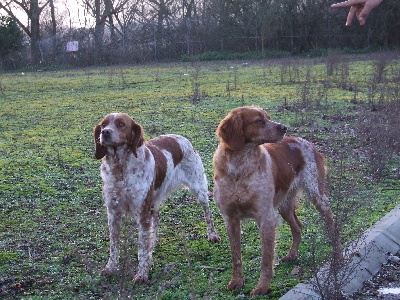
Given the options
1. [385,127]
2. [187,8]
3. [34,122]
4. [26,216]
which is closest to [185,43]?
[187,8]

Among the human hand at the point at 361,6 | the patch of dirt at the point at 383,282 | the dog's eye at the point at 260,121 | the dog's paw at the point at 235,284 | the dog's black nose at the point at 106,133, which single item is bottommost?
the patch of dirt at the point at 383,282

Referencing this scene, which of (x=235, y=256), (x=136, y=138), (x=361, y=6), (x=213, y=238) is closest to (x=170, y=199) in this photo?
(x=213, y=238)

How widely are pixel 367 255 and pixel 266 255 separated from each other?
0.96 meters

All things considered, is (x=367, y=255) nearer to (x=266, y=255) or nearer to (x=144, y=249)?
(x=266, y=255)

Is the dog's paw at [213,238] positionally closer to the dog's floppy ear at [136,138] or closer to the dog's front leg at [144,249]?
the dog's front leg at [144,249]

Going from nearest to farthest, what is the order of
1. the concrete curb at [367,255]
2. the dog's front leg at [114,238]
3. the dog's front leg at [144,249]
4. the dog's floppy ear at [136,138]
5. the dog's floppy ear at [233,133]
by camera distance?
1. the concrete curb at [367,255]
2. the dog's floppy ear at [233,133]
3. the dog's front leg at [144,249]
4. the dog's front leg at [114,238]
5. the dog's floppy ear at [136,138]

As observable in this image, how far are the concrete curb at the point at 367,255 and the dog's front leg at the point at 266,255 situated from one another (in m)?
0.26

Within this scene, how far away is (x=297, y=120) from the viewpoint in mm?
12141

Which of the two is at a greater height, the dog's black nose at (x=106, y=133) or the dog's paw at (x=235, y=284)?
the dog's black nose at (x=106, y=133)

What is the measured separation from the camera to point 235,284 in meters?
4.69

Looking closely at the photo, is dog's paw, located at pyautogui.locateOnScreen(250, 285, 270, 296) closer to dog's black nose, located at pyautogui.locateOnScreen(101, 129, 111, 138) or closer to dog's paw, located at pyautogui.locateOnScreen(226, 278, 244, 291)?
dog's paw, located at pyautogui.locateOnScreen(226, 278, 244, 291)

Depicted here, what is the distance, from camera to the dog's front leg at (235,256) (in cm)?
470

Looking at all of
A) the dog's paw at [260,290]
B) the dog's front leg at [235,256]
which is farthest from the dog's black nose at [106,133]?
the dog's paw at [260,290]

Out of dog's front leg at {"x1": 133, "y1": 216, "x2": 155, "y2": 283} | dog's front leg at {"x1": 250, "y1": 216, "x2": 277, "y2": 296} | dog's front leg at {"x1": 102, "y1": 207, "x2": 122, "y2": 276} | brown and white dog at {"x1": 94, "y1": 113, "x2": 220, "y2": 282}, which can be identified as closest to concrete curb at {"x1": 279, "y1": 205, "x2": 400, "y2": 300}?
dog's front leg at {"x1": 250, "y1": 216, "x2": 277, "y2": 296}
